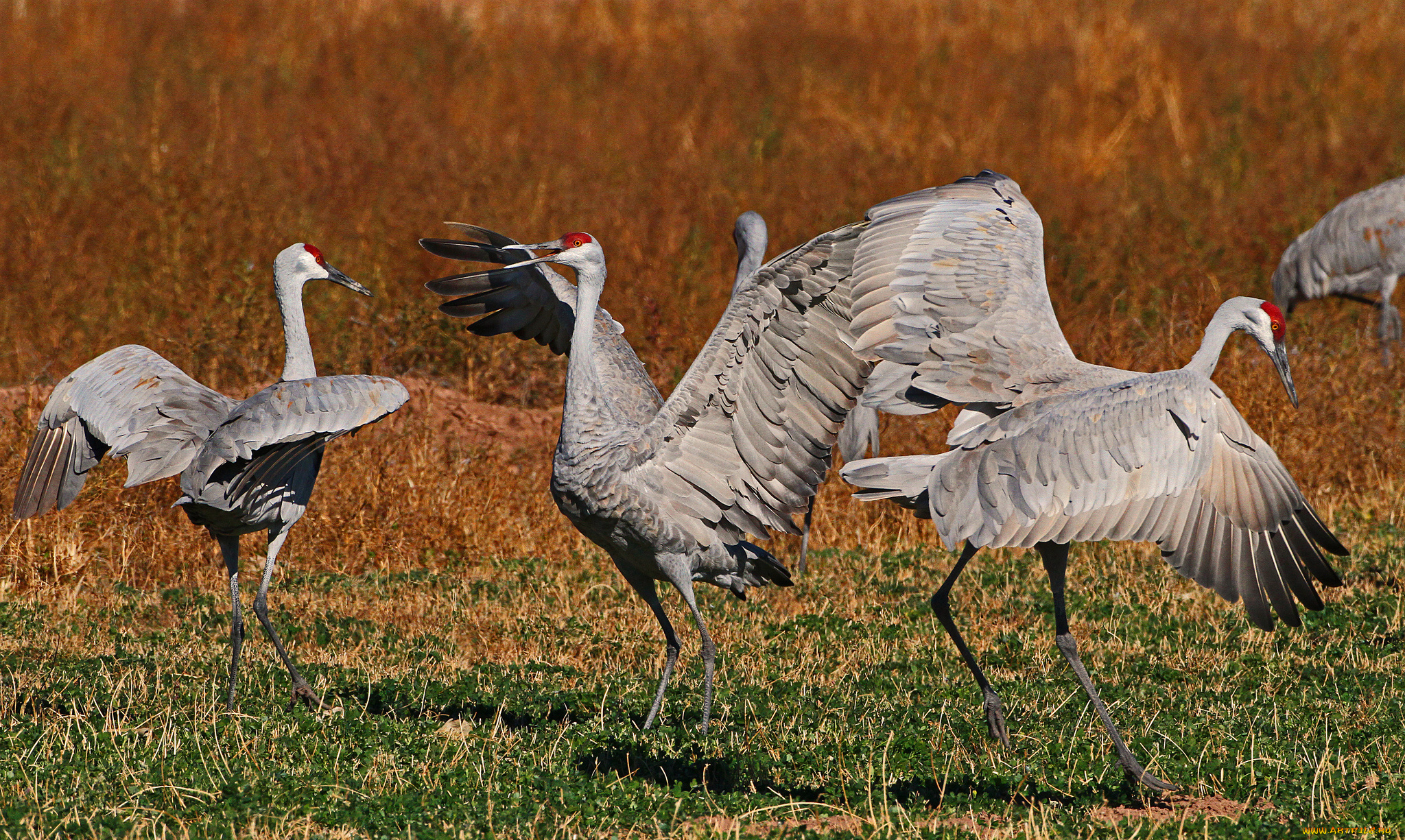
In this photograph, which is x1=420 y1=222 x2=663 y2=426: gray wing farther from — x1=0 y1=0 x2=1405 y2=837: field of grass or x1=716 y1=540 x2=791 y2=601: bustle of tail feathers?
x1=0 y1=0 x2=1405 y2=837: field of grass

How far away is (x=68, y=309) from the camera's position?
34.6 feet

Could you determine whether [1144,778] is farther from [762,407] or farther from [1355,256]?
[1355,256]

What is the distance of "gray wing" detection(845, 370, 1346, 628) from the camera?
14.5 ft

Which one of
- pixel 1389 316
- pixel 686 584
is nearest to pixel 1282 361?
pixel 686 584

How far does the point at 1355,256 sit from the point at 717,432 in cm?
789

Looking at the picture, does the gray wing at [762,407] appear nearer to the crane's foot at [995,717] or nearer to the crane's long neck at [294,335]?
the crane's foot at [995,717]

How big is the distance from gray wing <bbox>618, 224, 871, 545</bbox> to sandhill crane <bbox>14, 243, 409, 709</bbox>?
1.05m

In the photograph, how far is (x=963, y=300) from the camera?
5535 millimetres

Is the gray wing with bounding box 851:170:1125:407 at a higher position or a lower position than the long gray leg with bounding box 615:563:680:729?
higher

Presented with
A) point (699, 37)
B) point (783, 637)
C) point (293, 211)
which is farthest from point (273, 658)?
point (699, 37)

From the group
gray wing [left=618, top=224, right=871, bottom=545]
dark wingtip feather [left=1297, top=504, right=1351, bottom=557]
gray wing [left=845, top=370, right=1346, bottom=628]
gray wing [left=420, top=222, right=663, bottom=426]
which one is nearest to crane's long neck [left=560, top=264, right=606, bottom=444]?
gray wing [left=618, top=224, right=871, bottom=545]

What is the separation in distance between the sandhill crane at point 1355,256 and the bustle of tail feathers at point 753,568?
7.13 metres

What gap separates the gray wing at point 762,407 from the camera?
4.93 metres

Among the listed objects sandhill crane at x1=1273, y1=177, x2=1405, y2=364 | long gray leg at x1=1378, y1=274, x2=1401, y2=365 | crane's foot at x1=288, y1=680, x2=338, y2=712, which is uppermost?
sandhill crane at x1=1273, y1=177, x2=1405, y2=364
